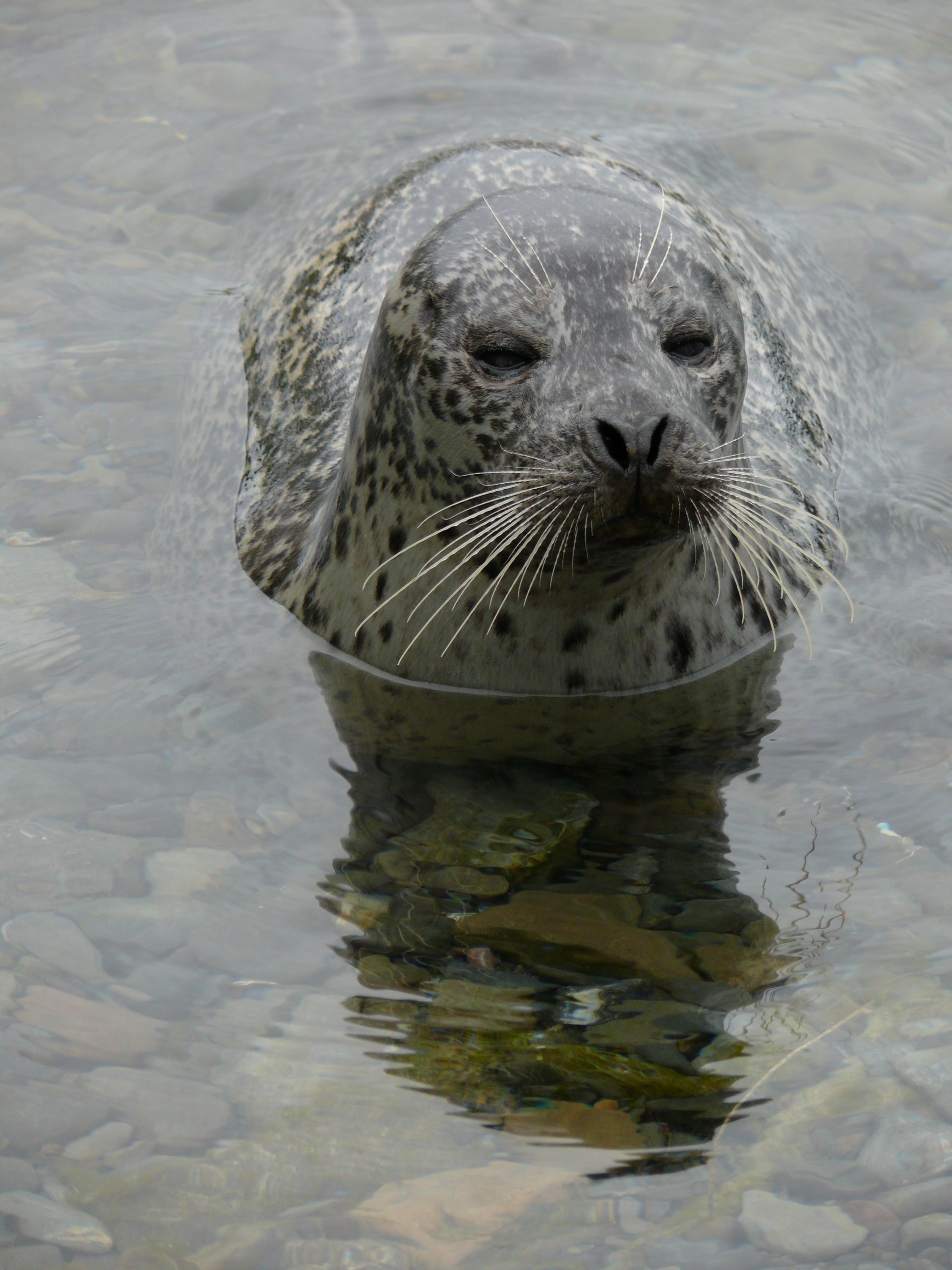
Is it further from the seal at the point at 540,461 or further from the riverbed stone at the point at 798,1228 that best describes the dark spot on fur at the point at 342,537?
the riverbed stone at the point at 798,1228

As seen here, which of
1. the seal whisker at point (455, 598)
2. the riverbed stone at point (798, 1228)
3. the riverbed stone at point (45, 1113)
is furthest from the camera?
the seal whisker at point (455, 598)

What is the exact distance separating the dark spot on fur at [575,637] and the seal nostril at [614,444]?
33.8 inches

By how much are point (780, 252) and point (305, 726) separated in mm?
3597

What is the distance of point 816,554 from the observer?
17.7ft

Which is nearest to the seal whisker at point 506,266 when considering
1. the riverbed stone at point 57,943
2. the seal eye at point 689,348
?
the seal eye at point 689,348

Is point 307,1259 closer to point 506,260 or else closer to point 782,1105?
point 782,1105

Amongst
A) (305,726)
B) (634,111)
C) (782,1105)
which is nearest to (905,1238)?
(782,1105)

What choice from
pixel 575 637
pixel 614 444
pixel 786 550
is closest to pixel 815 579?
pixel 786 550

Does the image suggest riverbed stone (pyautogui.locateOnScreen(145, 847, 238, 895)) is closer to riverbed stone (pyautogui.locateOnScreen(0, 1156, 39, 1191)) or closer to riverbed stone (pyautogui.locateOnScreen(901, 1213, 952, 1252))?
riverbed stone (pyautogui.locateOnScreen(0, 1156, 39, 1191))

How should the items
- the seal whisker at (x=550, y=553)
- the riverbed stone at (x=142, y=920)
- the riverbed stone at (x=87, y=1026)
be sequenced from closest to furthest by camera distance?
1. the riverbed stone at (x=87, y=1026)
2. the riverbed stone at (x=142, y=920)
3. the seal whisker at (x=550, y=553)

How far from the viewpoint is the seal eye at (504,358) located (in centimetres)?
430

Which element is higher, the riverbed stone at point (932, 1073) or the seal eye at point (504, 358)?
the seal eye at point (504, 358)

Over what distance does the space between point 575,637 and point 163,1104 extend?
1.96 metres

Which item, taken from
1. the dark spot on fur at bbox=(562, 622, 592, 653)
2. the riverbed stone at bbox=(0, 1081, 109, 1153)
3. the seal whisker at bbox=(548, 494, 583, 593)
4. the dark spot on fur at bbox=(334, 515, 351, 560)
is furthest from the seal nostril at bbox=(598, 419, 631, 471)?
the riverbed stone at bbox=(0, 1081, 109, 1153)
